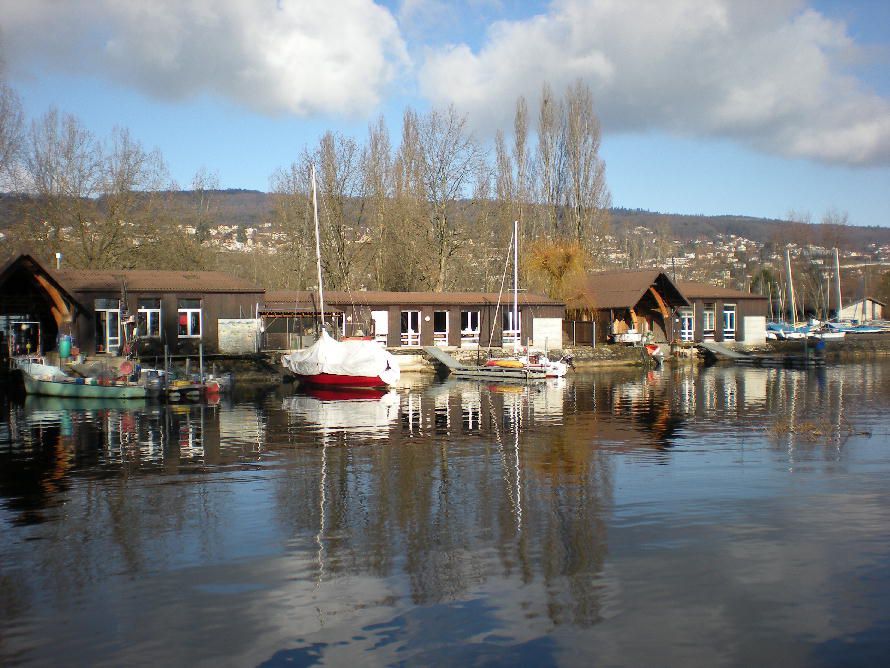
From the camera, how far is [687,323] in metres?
61.6

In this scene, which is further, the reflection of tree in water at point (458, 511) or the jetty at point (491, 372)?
the jetty at point (491, 372)

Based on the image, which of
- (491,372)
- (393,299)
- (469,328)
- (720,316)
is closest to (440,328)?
(469,328)

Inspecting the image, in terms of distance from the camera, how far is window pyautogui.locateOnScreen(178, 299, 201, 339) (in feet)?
138

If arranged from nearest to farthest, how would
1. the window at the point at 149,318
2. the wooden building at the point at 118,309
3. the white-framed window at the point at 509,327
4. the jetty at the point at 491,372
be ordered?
the wooden building at the point at 118,309 < the jetty at the point at 491,372 < the window at the point at 149,318 < the white-framed window at the point at 509,327

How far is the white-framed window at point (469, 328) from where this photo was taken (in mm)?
50844

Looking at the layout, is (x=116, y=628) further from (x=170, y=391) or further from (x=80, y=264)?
(x=80, y=264)

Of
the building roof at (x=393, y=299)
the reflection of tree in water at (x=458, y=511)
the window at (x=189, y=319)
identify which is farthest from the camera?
the building roof at (x=393, y=299)

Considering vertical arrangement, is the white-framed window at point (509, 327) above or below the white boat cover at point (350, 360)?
above

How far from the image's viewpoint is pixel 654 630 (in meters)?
8.28

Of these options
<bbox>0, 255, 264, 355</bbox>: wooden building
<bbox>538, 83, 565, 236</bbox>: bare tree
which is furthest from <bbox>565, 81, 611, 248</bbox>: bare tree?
<bbox>0, 255, 264, 355</bbox>: wooden building

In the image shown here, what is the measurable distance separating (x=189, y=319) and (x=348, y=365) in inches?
442

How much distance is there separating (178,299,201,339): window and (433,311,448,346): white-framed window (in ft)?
47.2

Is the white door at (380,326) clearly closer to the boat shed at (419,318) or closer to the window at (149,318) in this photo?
the boat shed at (419,318)

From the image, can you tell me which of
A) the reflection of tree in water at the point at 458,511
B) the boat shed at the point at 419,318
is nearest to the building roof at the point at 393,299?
the boat shed at the point at 419,318
